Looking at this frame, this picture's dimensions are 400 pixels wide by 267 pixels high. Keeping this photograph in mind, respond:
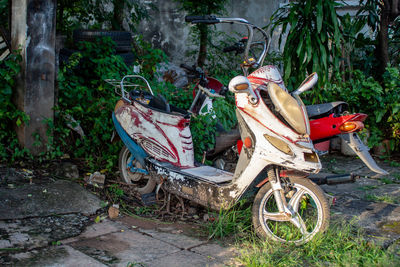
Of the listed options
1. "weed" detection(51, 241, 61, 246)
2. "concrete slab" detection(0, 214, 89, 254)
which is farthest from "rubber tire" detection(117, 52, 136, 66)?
"weed" detection(51, 241, 61, 246)

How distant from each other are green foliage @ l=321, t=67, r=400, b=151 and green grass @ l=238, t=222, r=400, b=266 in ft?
10.7

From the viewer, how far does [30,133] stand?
444 centimetres

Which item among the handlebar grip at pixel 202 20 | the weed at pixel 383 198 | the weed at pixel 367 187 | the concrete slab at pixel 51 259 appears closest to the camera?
the concrete slab at pixel 51 259

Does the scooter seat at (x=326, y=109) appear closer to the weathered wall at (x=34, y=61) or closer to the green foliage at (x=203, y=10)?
the weathered wall at (x=34, y=61)

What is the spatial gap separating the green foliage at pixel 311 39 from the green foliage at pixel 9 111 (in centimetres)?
318

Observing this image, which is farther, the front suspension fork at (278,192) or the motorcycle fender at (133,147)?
the motorcycle fender at (133,147)

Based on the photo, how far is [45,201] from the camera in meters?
3.65

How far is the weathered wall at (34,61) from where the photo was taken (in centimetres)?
434

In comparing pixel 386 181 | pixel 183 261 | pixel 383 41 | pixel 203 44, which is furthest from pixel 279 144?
pixel 203 44

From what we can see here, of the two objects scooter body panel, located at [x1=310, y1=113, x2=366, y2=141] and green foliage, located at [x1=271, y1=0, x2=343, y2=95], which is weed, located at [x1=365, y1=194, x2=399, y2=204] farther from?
green foliage, located at [x1=271, y1=0, x2=343, y2=95]

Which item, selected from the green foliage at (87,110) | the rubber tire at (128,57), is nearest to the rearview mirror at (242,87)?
the green foliage at (87,110)

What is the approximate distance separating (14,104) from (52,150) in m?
0.64

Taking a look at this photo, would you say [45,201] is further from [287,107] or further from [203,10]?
[203,10]

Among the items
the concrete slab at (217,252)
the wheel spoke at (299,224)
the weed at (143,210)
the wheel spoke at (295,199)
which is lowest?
the weed at (143,210)
